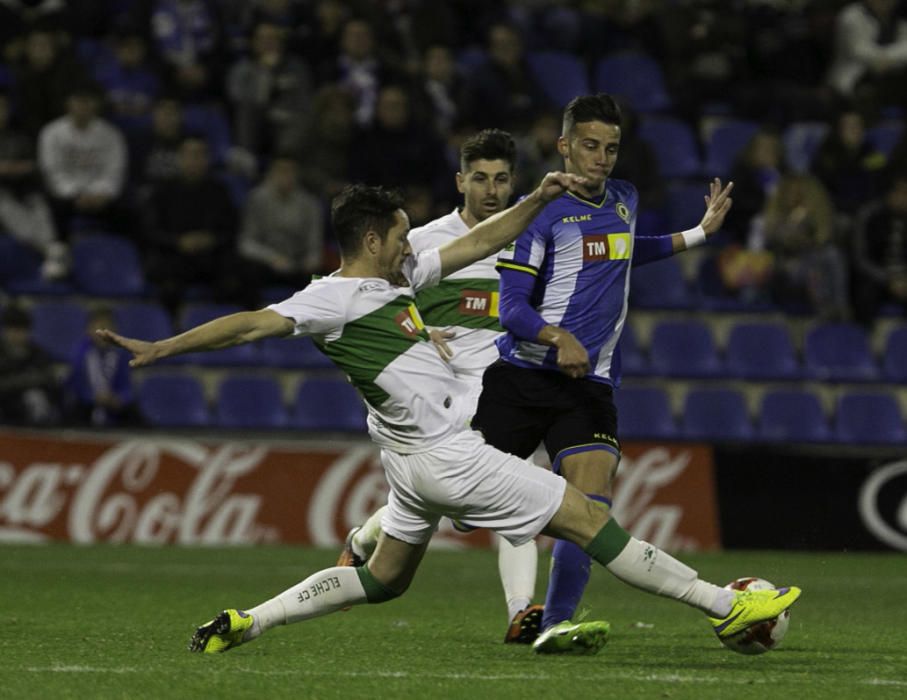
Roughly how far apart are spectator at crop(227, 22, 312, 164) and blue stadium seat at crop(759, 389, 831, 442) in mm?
4890

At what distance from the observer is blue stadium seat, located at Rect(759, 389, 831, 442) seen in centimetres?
1597

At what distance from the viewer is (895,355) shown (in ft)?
55.3

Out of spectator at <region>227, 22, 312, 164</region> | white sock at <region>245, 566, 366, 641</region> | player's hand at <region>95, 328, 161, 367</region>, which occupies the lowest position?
white sock at <region>245, 566, 366, 641</region>

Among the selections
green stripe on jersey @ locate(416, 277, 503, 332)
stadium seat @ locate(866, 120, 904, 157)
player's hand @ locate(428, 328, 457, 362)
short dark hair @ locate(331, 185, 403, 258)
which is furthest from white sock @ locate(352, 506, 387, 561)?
stadium seat @ locate(866, 120, 904, 157)

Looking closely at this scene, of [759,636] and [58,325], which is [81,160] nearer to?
[58,325]

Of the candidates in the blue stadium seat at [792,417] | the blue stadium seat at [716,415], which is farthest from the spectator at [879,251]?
the blue stadium seat at [716,415]

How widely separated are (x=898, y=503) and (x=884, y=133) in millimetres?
5857

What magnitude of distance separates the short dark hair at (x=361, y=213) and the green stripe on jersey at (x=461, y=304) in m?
1.67

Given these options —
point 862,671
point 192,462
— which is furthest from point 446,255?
point 192,462

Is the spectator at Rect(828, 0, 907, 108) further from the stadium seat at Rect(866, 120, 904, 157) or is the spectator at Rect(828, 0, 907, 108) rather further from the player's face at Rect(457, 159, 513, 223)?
the player's face at Rect(457, 159, 513, 223)

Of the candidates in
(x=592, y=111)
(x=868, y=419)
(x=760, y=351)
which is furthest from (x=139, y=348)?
(x=868, y=419)

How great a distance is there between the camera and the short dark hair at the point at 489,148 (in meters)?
8.27

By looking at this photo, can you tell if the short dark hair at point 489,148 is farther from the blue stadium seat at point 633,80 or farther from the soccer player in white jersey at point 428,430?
the blue stadium seat at point 633,80

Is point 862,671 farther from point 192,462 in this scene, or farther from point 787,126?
point 787,126
